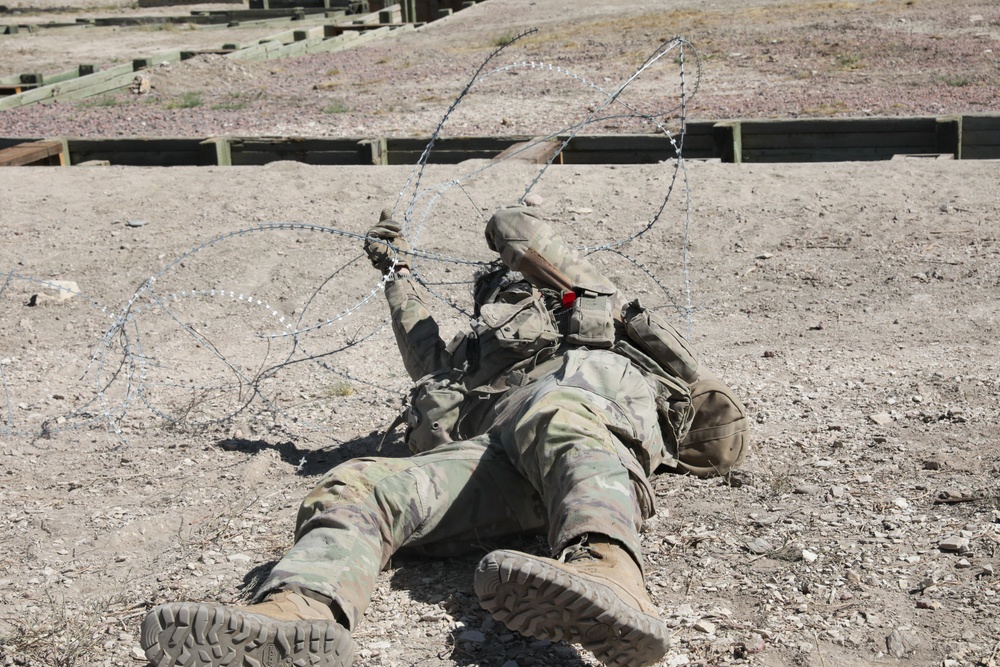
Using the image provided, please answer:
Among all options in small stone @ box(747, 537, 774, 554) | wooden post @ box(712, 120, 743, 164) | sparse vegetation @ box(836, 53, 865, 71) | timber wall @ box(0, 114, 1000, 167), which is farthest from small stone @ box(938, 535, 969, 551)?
sparse vegetation @ box(836, 53, 865, 71)

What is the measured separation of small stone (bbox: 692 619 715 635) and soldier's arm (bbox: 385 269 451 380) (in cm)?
156

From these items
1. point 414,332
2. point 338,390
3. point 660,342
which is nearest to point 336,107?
point 338,390

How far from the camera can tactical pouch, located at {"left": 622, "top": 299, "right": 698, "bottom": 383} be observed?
4.14 meters

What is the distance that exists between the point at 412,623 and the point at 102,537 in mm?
1298

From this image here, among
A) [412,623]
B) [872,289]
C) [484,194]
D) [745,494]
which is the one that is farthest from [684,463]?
[484,194]

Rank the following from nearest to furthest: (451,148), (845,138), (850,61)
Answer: (845,138)
(451,148)
(850,61)

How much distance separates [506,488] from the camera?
379 centimetres

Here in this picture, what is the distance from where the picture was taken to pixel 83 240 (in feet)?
25.7

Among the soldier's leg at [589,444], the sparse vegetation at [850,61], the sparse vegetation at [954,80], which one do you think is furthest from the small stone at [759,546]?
the sparse vegetation at [850,61]

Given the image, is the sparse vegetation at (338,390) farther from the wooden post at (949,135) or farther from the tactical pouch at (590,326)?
the wooden post at (949,135)

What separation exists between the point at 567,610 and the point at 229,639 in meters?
0.80

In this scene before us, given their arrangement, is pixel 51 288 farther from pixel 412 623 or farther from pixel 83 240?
pixel 412 623

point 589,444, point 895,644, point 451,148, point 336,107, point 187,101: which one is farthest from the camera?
point 187,101

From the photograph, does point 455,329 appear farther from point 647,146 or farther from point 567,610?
point 567,610
